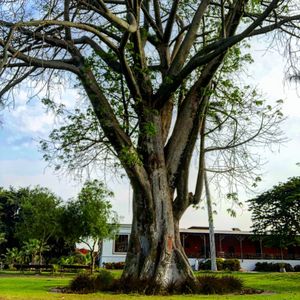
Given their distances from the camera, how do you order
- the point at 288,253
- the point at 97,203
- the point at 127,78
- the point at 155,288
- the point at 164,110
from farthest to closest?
1. the point at 288,253
2. the point at 97,203
3. the point at 164,110
4. the point at 127,78
5. the point at 155,288

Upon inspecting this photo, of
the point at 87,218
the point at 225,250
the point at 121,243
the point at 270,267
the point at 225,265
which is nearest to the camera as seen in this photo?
the point at 87,218

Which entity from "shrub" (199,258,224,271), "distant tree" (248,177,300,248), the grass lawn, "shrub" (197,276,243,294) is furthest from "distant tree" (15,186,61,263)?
"shrub" (197,276,243,294)

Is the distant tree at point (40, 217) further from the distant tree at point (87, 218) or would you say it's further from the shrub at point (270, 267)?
the shrub at point (270, 267)

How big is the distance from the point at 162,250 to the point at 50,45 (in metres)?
6.73

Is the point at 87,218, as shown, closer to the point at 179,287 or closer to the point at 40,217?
the point at 40,217

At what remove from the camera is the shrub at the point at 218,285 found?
42.4 feet

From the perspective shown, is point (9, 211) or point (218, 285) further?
point (9, 211)

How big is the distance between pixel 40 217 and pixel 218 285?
2626 centimetres

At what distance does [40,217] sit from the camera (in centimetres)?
3722

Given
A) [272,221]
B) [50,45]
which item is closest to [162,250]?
[50,45]

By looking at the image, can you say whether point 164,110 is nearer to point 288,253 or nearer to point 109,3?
point 109,3

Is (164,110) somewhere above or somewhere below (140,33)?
below

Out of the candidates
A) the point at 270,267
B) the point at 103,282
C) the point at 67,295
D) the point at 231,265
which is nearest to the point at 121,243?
the point at 231,265

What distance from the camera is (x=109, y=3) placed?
16.2m
